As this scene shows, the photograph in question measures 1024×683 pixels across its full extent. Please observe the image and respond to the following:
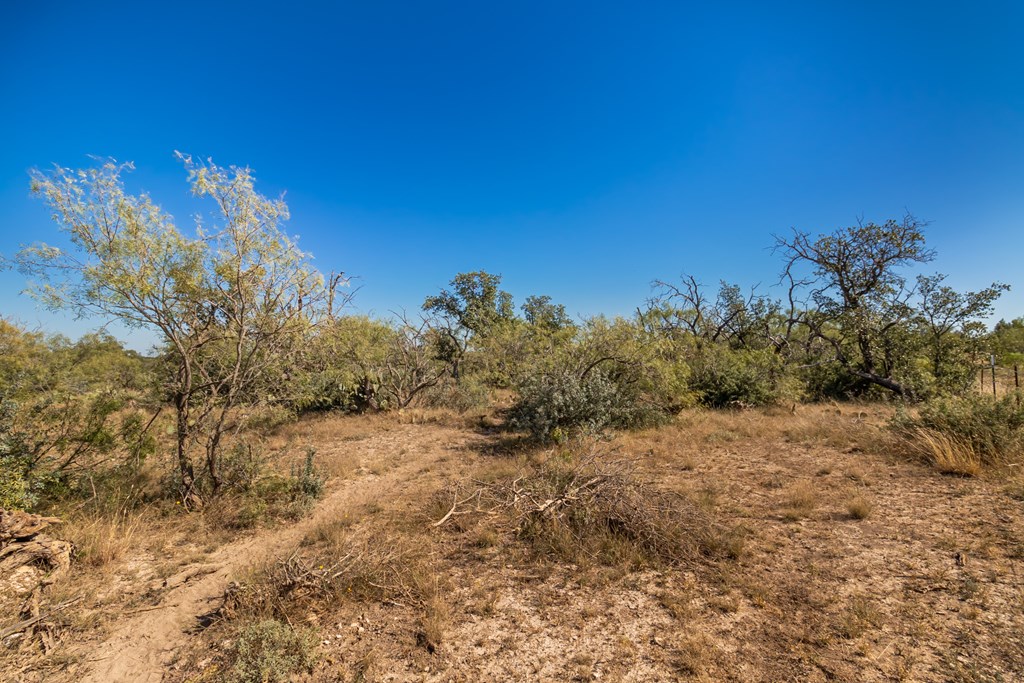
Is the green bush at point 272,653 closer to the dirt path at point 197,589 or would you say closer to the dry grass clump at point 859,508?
the dirt path at point 197,589

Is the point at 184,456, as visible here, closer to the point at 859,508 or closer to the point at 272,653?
the point at 272,653

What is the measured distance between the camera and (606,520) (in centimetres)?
490

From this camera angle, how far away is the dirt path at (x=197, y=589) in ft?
10.4

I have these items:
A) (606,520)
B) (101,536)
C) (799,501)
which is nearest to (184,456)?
(101,536)

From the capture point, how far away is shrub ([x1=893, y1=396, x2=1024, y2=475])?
5824 millimetres

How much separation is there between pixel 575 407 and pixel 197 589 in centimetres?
770

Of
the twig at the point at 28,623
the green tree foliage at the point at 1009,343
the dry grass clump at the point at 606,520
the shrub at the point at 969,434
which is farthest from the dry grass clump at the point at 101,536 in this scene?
the green tree foliage at the point at 1009,343

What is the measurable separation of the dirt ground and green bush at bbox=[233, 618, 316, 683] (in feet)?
0.43

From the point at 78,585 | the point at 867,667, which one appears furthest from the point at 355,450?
the point at 867,667

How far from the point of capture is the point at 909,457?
266 inches

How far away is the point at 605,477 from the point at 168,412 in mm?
7578

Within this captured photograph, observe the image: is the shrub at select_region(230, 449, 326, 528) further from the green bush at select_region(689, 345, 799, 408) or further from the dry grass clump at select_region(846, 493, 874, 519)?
the green bush at select_region(689, 345, 799, 408)

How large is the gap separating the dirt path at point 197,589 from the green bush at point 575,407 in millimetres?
2859

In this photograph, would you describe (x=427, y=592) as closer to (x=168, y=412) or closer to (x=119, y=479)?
(x=119, y=479)
